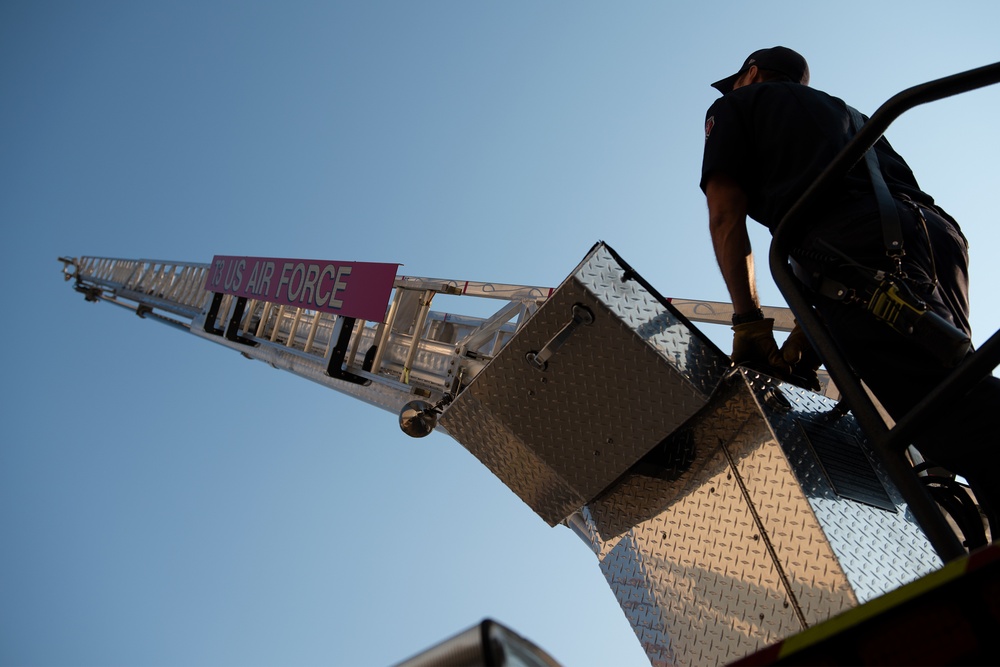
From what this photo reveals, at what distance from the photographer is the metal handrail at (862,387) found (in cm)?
143

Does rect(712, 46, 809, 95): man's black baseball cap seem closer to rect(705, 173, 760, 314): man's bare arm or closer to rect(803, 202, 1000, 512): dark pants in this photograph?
rect(705, 173, 760, 314): man's bare arm

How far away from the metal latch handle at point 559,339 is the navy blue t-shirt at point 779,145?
547mm

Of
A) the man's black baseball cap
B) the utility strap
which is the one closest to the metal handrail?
the utility strap

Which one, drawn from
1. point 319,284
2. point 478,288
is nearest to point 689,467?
point 478,288

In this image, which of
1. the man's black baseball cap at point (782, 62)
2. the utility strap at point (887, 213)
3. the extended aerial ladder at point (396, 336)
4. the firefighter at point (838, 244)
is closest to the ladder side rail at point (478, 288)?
the extended aerial ladder at point (396, 336)

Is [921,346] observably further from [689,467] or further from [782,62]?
[782,62]

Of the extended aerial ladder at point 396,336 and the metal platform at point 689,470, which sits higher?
the extended aerial ladder at point 396,336

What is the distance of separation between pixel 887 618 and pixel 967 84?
3.46 ft

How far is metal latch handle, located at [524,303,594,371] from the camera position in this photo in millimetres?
2139

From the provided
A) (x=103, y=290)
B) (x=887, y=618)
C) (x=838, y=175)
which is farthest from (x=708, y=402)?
(x=103, y=290)

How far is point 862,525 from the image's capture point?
1.99 metres

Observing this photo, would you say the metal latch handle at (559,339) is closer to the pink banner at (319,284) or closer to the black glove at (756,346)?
the black glove at (756,346)

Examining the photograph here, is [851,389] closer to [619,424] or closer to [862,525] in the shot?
[862,525]

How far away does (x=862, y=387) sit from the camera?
1.63 meters
